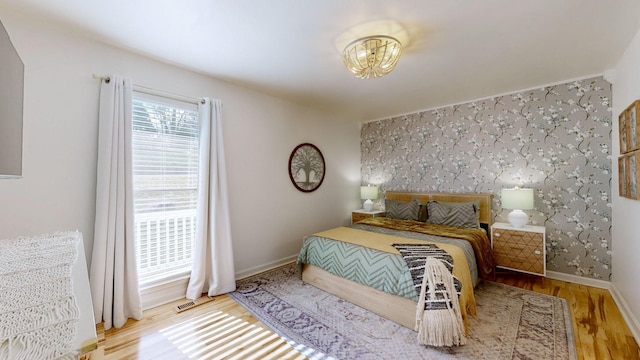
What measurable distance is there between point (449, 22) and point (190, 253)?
320 centimetres

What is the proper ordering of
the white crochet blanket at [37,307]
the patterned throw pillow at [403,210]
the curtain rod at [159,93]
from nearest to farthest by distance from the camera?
the white crochet blanket at [37,307]
the curtain rod at [159,93]
the patterned throw pillow at [403,210]

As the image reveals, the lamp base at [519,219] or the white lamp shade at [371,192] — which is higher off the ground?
the white lamp shade at [371,192]

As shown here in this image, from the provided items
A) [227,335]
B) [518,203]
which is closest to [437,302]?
[227,335]

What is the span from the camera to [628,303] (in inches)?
85.4

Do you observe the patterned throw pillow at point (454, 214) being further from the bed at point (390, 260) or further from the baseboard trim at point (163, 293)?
the baseboard trim at point (163, 293)

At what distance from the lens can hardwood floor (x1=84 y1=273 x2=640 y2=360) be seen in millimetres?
1812

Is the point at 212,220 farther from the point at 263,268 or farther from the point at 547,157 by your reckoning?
the point at 547,157

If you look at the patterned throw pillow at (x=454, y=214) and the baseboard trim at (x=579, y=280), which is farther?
the patterned throw pillow at (x=454, y=214)

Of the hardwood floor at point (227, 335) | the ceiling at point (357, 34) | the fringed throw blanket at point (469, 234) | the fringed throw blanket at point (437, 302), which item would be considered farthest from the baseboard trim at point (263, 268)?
the ceiling at point (357, 34)

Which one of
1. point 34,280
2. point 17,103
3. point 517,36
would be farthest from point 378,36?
point 34,280

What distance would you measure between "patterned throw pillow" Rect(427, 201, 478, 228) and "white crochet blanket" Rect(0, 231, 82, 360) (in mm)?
3637

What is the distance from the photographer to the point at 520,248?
2893 millimetres

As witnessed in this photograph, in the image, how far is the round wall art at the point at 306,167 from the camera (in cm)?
383

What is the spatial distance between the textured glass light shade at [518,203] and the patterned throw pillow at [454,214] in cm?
39
